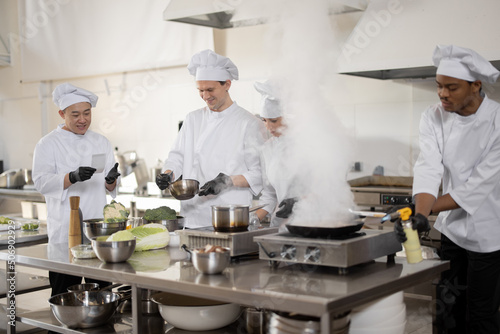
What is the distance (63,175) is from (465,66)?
228 cm

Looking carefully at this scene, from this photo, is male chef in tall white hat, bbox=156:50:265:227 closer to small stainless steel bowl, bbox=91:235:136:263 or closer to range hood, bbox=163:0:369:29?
small stainless steel bowl, bbox=91:235:136:263

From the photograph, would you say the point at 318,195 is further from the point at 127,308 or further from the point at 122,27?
the point at 122,27

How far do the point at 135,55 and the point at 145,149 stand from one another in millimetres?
1125

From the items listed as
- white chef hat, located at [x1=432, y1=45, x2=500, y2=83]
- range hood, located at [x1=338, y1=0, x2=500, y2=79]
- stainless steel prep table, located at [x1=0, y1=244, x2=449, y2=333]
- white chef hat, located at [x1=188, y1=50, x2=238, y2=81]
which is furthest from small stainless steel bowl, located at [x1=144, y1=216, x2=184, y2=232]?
range hood, located at [x1=338, y1=0, x2=500, y2=79]

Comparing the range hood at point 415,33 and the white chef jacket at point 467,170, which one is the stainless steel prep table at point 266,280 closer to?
the white chef jacket at point 467,170

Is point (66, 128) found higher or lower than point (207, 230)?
higher

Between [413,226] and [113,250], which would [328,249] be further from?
[113,250]

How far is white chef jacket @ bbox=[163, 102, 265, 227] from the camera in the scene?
10.9ft

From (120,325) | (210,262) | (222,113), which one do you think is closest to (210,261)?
(210,262)

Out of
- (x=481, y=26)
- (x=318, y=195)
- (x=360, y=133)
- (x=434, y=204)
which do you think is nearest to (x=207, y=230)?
(x=318, y=195)

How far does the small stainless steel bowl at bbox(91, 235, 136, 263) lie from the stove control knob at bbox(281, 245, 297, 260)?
2.20 feet

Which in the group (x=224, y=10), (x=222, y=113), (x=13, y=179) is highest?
(x=224, y=10)

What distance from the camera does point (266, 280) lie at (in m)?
1.95

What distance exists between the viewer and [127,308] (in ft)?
8.74
